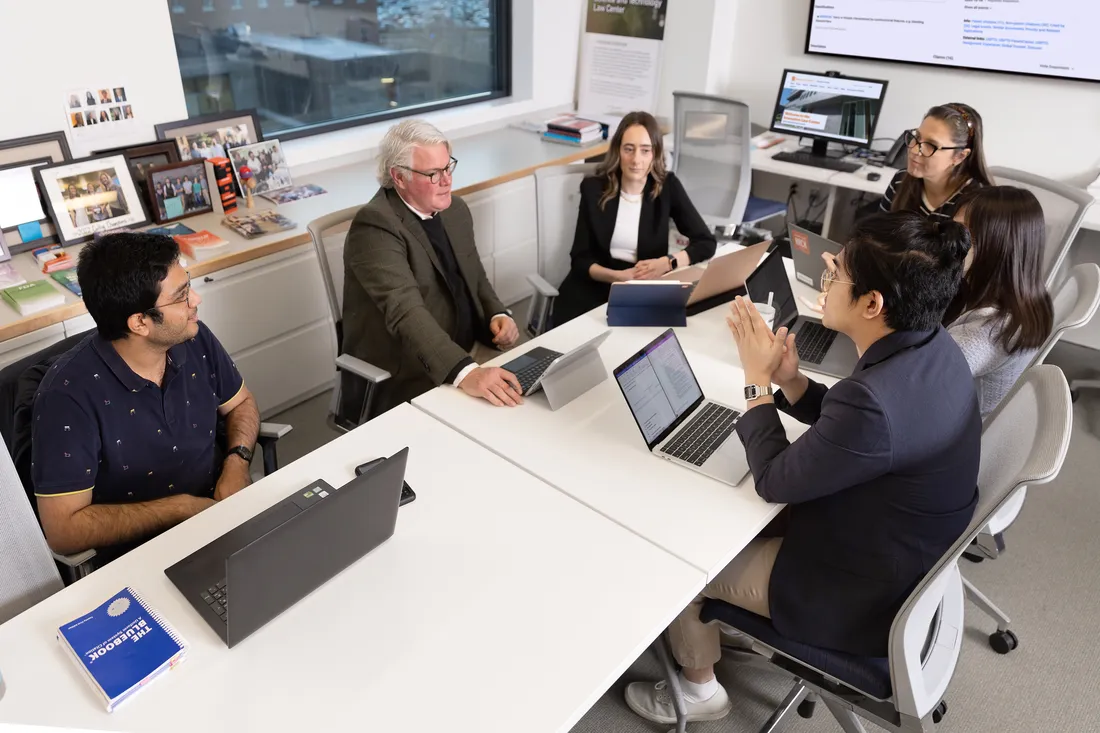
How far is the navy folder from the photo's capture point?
2.38 metres

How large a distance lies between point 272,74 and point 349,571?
3041mm

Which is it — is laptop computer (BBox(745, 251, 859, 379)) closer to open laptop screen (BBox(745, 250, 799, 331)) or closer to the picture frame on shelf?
open laptop screen (BBox(745, 250, 799, 331))

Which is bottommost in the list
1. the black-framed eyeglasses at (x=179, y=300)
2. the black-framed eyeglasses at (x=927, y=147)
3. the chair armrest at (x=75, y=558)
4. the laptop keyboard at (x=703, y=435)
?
the chair armrest at (x=75, y=558)

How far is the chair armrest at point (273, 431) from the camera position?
2.02m

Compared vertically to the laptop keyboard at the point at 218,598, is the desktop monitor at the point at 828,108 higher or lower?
higher

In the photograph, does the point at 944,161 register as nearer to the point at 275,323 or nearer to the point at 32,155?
the point at 275,323

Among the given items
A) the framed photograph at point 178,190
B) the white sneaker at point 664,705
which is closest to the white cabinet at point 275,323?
the framed photograph at point 178,190

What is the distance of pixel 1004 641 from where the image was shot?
7.52 feet

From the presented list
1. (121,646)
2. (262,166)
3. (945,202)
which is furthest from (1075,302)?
(262,166)

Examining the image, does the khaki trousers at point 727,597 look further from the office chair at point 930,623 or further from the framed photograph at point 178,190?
the framed photograph at point 178,190

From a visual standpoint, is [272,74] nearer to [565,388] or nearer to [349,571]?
[565,388]

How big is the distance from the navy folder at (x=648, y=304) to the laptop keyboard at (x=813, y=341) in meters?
0.36

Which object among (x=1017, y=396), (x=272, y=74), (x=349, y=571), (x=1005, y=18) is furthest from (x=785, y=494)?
(x=1005, y=18)

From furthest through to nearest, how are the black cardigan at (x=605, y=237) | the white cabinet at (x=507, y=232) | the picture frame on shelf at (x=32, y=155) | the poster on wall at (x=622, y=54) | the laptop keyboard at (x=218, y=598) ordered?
the poster on wall at (x=622, y=54), the white cabinet at (x=507, y=232), the black cardigan at (x=605, y=237), the picture frame on shelf at (x=32, y=155), the laptop keyboard at (x=218, y=598)
